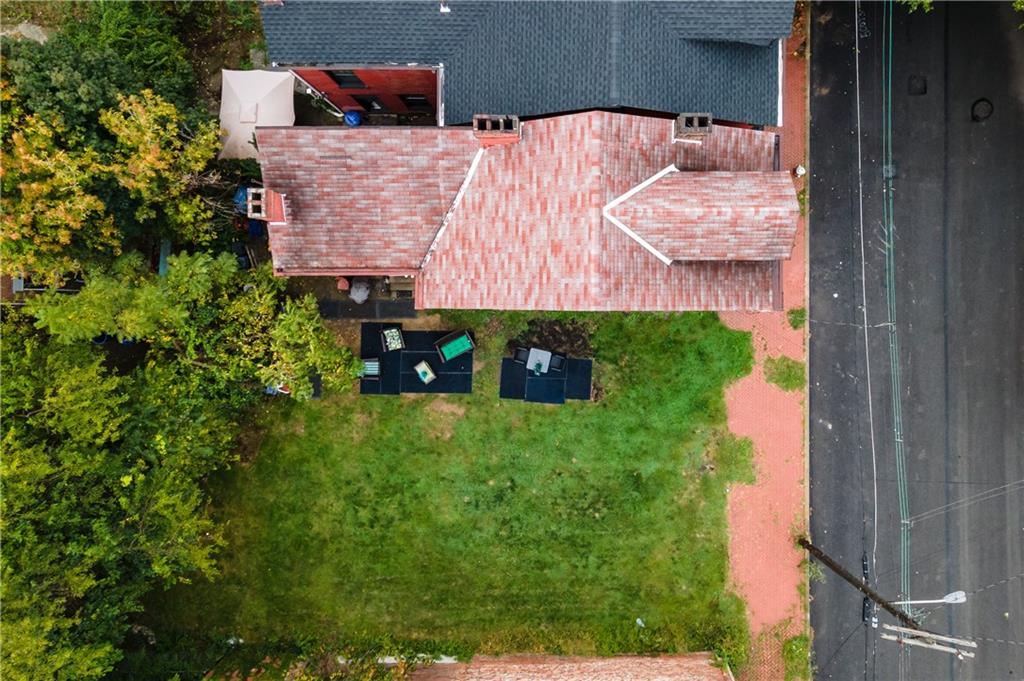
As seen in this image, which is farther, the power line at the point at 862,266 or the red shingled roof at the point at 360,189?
the power line at the point at 862,266

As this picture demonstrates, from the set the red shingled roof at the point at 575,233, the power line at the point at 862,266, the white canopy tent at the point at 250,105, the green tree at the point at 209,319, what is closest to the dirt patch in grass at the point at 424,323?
the green tree at the point at 209,319

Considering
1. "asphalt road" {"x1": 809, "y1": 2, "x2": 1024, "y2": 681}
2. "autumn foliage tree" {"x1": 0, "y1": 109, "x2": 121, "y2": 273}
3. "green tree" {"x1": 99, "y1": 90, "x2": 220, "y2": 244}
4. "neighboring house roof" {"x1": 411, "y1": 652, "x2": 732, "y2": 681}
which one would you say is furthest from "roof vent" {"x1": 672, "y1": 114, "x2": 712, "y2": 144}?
"neighboring house roof" {"x1": 411, "y1": 652, "x2": 732, "y2": 681}

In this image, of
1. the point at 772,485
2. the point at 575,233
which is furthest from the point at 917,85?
the point at 772,485

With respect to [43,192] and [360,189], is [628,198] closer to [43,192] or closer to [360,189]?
[360,189]

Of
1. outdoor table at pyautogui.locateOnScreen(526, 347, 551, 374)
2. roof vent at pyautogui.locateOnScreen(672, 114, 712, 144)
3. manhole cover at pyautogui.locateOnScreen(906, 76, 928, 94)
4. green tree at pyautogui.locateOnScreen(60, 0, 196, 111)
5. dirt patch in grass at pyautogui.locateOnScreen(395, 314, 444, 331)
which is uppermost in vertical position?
green tree at pyautogui.locateOnScreen(60, 0, 196, 111)

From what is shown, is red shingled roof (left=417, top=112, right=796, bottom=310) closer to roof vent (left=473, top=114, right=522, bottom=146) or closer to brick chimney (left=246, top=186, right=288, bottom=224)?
roof vent (left=473, top=114, right=522, bottom=146)

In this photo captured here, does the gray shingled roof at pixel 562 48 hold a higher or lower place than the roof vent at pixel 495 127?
higher

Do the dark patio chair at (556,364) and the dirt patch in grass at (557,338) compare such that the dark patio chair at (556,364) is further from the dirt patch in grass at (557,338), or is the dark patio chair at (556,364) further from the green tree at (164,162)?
the green tree at (164,162)
